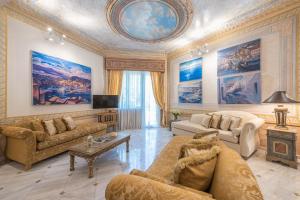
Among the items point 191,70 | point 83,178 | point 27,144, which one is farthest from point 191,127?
point 27,144

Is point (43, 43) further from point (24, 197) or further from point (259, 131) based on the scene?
point (259, 131)

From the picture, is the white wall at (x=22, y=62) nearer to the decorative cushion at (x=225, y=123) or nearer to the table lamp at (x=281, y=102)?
the decorative cushion at (x=225, y=123)

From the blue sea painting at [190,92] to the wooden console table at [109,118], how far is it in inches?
108

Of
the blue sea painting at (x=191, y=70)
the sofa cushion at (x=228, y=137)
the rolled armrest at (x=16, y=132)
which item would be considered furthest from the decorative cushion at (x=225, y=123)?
the rolled armrest at (x=16, y=132)

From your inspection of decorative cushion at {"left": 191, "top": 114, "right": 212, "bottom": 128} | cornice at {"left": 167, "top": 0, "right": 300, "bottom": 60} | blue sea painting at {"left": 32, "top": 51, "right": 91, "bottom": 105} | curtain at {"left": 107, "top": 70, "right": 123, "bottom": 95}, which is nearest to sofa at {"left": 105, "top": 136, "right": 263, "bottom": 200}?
decorative cushion at {"left": 191, "top": 114, "right": 212, "bottom": 128}

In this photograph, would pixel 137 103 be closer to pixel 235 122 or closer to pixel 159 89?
pixel 159 89

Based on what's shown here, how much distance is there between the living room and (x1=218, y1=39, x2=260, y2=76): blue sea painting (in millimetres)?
26

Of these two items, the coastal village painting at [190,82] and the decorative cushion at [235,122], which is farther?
the coastal village painting at [190,82]

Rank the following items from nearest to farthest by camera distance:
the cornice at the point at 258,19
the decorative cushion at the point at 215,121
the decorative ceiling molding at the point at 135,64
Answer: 1. the cornice at the point at 258,19
2. the decorative cushion at the point at 215,121
3. the decorative ceiling molding at the point at 135,64

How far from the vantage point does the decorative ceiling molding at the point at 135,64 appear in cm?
593

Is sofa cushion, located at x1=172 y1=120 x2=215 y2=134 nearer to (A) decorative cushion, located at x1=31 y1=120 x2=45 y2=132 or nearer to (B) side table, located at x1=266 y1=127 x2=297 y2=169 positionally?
(B) side table, located at x1=266 y1=127 x2=297 y2=169

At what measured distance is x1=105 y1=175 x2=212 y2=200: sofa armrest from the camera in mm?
823

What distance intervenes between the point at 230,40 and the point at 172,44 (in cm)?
202

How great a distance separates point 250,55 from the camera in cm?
387
